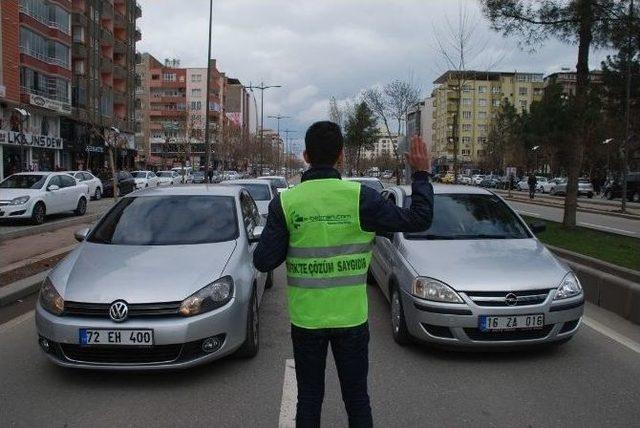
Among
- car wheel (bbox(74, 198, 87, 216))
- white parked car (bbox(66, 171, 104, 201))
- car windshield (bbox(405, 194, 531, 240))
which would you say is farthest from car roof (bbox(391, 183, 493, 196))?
white parked car (bbox(66, 171, 104, 201))

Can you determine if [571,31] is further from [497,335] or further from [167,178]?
[167,178]

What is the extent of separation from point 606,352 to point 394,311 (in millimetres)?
1903

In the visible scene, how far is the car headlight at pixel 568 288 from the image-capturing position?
526 cm

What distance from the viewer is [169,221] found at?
20.2 ft

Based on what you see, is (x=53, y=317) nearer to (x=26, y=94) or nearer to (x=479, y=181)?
(x=26, y=94)

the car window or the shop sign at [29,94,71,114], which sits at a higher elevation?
the shop sign at [29,94,71,114]

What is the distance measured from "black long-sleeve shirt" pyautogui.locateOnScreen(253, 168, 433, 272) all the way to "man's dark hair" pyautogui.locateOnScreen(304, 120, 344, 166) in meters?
0.05

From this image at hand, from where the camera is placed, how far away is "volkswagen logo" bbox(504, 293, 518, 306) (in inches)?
200

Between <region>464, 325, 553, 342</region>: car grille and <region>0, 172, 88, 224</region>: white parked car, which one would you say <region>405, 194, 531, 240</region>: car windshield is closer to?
<region>464, 325, 553, 342</region>: car grille

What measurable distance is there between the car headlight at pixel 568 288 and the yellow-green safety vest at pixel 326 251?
2.95 metres

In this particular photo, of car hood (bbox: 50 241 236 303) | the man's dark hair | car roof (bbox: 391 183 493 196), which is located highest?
the man's dark hair

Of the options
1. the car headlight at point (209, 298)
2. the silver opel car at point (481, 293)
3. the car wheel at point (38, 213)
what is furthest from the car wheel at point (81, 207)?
the car headlight at point (209, 298)

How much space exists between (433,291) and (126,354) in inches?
98.5

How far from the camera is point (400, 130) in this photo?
45000 mm
